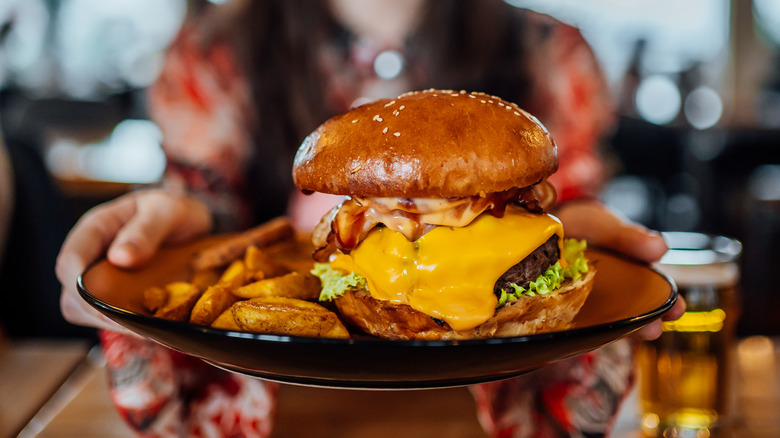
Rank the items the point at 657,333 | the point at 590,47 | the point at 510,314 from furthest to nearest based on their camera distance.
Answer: the point at 590,47 → the point at 657,333 → the point at 510,314

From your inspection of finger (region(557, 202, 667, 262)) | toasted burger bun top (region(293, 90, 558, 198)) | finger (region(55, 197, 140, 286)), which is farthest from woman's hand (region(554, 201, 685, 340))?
finger (region(55, 197, 140, 286))

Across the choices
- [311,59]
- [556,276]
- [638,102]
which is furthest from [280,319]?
[638,102]

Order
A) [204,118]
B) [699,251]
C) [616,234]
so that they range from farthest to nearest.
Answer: [204,118], [699,251], [616,234]

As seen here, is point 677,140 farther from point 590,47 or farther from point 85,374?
point 85,374

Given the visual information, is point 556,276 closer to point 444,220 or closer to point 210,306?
point 444,220

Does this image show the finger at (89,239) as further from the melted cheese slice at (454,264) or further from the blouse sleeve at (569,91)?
Result: the blouse sleeve at (569,91)

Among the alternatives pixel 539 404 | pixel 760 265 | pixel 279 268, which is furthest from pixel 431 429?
pixel 760 265
